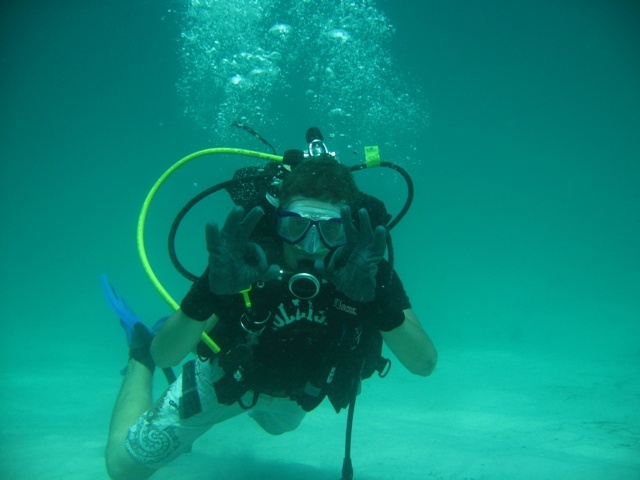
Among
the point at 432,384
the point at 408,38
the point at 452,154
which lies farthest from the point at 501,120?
the point at 432,384

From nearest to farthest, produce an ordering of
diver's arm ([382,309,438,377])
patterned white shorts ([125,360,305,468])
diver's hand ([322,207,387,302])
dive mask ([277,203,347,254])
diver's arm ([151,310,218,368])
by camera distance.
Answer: diver's hand ([322,207,387,302]), diver's arm ([151,310,218,368]), dive mask ([277,203,347,254]), diver's arm ([382,309,438,377]), patterned white shorts ([125,360,305,468])

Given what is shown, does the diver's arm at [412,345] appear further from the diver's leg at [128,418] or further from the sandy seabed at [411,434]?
the diver's leg at [128,418]

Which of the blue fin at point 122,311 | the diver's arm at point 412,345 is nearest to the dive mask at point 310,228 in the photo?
the diver's arm at point 412,345

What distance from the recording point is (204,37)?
17.7m

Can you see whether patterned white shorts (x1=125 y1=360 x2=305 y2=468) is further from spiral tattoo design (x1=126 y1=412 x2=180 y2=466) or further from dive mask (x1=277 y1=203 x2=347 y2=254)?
dive mask (x1=277 y1=203 x2=347 y2=254)

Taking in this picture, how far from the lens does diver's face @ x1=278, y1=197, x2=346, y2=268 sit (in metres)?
2.65

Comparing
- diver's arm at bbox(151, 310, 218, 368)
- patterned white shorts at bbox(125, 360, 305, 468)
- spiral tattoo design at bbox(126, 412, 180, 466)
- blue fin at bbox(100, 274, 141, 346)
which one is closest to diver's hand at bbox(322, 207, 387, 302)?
diver's arm at bbox(151, 310, 218, 368)

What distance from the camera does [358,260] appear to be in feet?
7.02

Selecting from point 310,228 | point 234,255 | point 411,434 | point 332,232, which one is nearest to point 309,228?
point 310,228

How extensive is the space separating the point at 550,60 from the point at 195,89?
83.5ft

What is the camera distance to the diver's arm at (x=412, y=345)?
9.23ft

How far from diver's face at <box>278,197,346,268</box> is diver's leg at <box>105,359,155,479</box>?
2764mm

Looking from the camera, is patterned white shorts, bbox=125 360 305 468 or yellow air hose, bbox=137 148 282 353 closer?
yellow air hose, bbox=137 148 282 353

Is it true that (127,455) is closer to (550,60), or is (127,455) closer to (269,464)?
(269,464)
